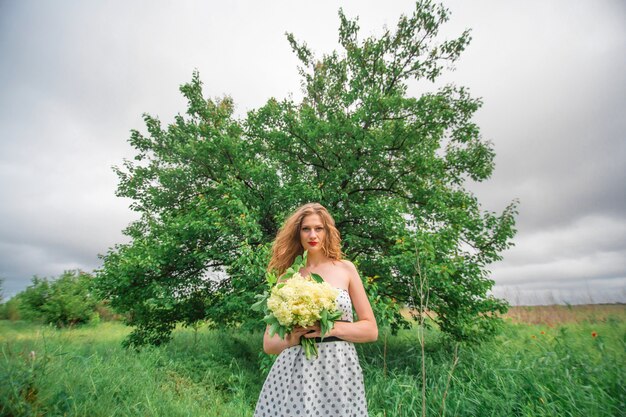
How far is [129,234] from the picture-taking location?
1140 cm

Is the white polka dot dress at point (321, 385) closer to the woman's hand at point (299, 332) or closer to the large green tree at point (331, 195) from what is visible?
the woman's hand at point (299, 332)

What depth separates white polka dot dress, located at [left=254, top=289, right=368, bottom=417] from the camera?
2.40 m

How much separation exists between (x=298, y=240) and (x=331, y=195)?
217 inches

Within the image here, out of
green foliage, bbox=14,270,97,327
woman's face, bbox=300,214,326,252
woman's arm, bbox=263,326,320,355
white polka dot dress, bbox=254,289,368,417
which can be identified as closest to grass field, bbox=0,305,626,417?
white polka dot dress, bbox=254,289,368,417

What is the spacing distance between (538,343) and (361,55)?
8.97m

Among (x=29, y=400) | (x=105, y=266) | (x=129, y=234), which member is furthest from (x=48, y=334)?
(x=129, y=234)

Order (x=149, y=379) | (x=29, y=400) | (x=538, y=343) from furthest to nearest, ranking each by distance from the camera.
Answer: (x=538, y=343) < (x=149, y=379) < (x=29, y=400)

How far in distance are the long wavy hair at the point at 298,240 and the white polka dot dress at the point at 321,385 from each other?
53cm

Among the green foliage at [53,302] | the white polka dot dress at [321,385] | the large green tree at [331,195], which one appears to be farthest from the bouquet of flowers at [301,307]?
the green foliage at [53,302]

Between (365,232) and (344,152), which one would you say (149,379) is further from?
(344,152)

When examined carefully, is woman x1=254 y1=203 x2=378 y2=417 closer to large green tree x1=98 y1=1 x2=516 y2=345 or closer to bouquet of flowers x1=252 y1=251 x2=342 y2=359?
bouquet of flowers x1=252 y1=251 x2=342 y2=359

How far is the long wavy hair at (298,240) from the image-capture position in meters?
3.00

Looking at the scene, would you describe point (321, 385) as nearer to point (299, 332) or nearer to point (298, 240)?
point (299, 332)

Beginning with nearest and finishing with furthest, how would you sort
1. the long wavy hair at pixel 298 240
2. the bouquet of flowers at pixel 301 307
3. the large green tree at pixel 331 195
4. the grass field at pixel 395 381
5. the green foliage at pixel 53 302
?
the bouquet of flowers at pixel 301 307, the long wavy hair at pixel 298 240, the grass field at pixel 395 381, the large green tree at pixel 331 195, the green foliage at pixel 53 302
